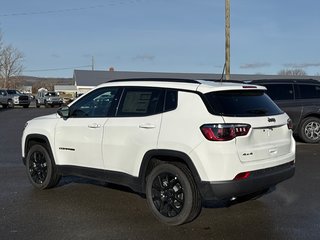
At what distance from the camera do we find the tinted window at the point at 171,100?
5.56 meters

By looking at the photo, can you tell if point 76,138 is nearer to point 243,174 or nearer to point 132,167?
point 132,167

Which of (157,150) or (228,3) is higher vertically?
(228,3)

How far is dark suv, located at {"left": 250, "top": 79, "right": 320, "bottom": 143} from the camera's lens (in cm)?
1262

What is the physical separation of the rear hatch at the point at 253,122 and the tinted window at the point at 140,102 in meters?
0.70

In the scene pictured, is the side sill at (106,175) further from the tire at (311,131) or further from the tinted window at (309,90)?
the tinted window at (309,90)

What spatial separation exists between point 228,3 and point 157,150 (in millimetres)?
17449

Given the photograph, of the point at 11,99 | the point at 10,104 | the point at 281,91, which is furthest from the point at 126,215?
the point at 10,104

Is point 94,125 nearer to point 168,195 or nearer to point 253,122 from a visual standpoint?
point 168,195

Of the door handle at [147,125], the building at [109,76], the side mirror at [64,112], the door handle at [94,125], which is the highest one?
the building at [109,76]

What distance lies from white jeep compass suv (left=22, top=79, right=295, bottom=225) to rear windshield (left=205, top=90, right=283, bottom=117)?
12mm

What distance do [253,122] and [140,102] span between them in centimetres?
151

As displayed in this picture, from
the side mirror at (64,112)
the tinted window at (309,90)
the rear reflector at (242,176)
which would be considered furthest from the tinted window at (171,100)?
the tinted window at (309,90)

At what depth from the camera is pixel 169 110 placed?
555 centimetres

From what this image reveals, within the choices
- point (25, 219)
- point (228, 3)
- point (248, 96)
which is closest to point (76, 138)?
point (25, 219)
